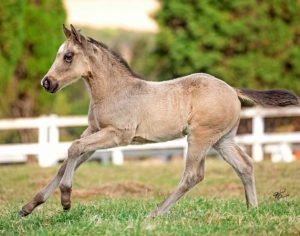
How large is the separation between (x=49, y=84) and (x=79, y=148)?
79cm

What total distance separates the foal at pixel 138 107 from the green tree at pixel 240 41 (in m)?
15.0

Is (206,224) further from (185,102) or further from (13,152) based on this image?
(13,152)

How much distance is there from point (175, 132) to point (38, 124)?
11022mm

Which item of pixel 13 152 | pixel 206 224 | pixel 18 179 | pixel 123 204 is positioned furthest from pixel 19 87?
pixel 206 224

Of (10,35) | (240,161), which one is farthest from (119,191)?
(10,35)

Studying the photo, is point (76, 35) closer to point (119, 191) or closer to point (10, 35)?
point (119, 191)

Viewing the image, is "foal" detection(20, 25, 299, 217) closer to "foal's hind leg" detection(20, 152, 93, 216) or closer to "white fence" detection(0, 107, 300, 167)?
"foal's hind leg" detection(20, 152, 93, 216)

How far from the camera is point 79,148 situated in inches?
337

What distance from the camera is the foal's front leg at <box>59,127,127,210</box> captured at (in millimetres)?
8500

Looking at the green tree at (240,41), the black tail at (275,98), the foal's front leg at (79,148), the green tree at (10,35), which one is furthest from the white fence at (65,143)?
the foal's front leg at (79,148)

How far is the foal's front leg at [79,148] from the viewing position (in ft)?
27.9

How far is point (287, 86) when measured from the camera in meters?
24.1

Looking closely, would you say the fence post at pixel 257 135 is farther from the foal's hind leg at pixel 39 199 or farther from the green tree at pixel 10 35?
the foal's hind leg at pixel 39 199

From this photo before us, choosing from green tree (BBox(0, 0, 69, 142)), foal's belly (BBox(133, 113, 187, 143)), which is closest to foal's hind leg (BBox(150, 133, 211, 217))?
foal's belly (BBox(133, 113, 187, 143))
